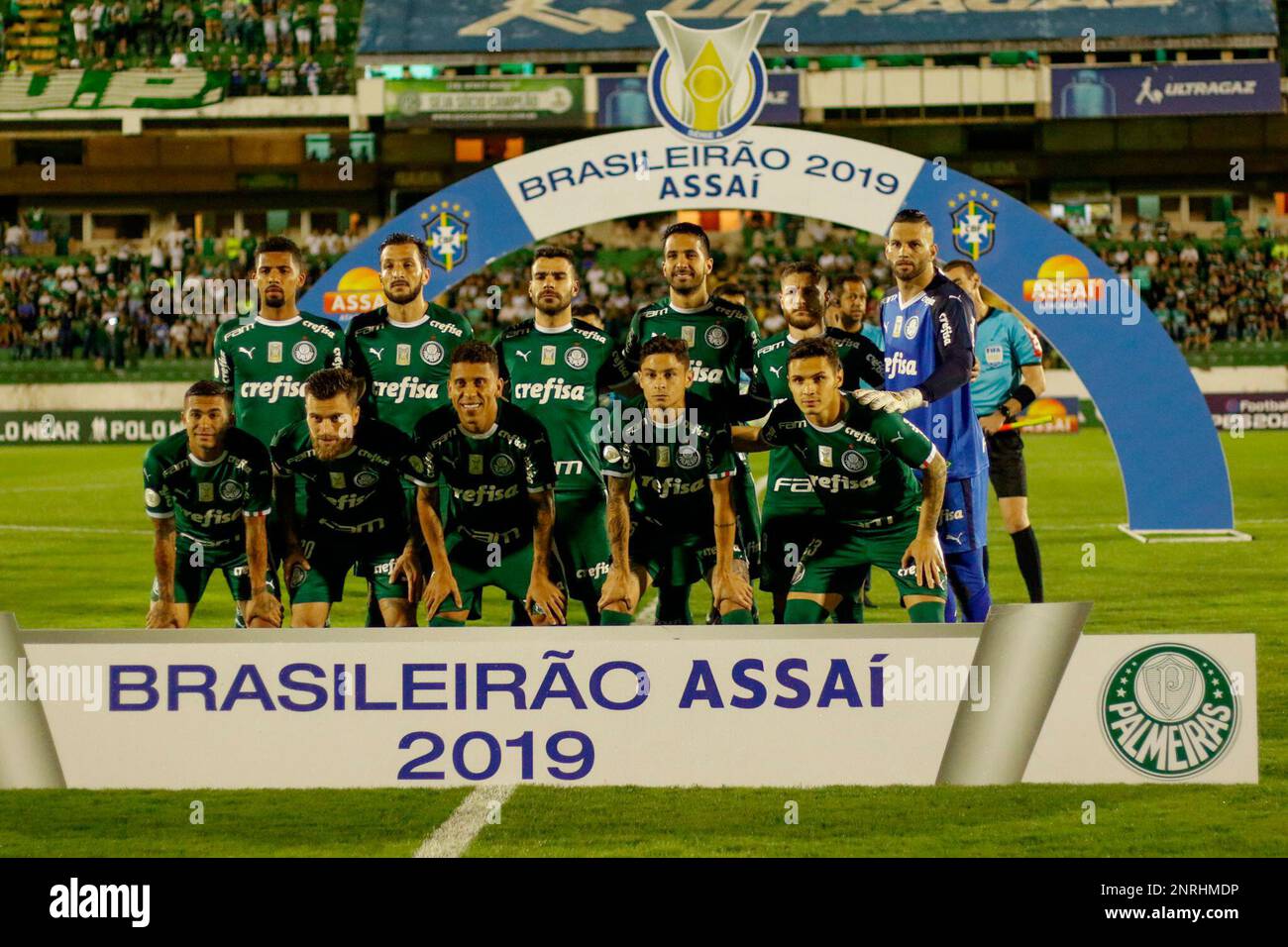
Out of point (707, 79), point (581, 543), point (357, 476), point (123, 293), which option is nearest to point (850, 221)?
point (707, 79)

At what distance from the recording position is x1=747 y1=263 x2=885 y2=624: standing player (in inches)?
277

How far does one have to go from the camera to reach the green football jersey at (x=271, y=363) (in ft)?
23.5

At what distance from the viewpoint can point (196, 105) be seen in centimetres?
3859

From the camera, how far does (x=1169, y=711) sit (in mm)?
5430

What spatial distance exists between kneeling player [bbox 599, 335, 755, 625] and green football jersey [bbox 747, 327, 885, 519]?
0.34 meters

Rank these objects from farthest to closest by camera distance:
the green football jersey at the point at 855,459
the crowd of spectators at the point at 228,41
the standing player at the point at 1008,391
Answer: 1. the crowd of spectators at the point at 228,41
2. the standing player at the point at 1008,391
3. the green football jersey at the point at 855,459

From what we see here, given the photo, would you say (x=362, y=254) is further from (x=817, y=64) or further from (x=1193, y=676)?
(x=817, y=64)

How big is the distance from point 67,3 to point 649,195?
35768 millimetres

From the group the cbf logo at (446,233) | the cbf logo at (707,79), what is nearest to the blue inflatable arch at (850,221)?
the cbf logo at (446,233)

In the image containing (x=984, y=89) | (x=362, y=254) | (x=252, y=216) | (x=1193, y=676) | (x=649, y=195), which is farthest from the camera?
(x=252, y=216)

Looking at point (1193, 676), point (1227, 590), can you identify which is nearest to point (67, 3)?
point (1227, 590)

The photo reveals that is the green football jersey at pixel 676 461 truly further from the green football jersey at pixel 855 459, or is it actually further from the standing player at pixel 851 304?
the standing player at pixel 851 304

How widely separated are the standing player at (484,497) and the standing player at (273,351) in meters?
0.79

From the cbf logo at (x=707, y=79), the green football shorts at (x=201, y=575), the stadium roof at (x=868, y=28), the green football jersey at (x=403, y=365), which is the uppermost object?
the stadium roof at (x=868, y=28)
